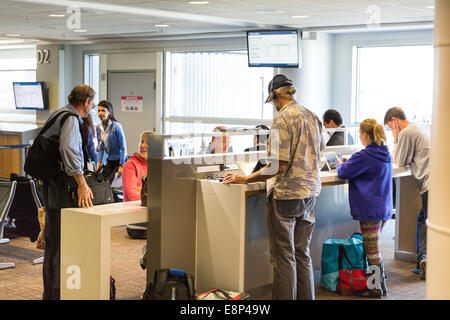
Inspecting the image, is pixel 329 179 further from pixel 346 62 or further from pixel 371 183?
pixel 346 62

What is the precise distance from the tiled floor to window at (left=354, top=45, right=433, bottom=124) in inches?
120

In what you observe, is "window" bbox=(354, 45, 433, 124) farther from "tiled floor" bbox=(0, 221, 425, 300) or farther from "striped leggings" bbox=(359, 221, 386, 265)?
"striped leggings" bbox=(359, 221, 386, 265)

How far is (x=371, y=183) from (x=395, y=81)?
4.99 meters

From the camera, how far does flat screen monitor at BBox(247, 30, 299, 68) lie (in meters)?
9.24

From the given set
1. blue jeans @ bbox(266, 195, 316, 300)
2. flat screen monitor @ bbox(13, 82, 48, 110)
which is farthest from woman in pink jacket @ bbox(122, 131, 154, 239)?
flat screen monitor @ bbox(13, 82, 48, 110)

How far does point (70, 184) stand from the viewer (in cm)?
422

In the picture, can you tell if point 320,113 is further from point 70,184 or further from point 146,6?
point 70,184

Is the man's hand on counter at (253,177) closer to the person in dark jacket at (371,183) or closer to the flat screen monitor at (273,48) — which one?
the person in dark jacket at (371,183)

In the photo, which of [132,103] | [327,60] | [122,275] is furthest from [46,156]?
[132,103]

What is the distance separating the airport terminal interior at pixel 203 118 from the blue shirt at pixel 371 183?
0.83 feet

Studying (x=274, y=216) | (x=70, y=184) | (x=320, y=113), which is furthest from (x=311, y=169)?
(x=320, y=113)

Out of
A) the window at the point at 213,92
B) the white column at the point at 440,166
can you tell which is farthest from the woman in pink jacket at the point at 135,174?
the window at the point at 213,92

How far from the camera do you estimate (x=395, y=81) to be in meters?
9.55
